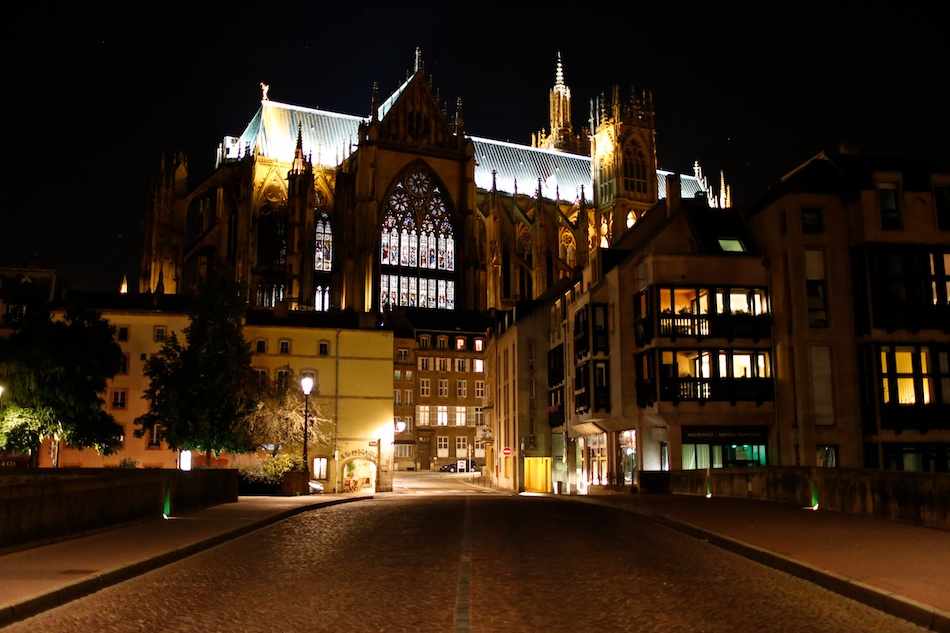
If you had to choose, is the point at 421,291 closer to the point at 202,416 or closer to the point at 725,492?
the point at 202,416

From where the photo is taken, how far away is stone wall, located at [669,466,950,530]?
16.1 meters

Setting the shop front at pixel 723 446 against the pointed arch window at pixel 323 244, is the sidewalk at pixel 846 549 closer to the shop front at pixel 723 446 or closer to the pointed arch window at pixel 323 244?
the shop front at pixel 723 446

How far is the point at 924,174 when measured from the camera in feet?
122

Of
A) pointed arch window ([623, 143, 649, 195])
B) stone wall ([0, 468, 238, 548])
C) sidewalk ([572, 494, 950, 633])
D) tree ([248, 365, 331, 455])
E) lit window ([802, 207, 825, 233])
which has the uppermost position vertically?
pointed arch window ([623, 143, 649, 195])

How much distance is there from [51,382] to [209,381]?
687 centimetres

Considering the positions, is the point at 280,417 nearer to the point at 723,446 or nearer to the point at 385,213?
the point at 723,446

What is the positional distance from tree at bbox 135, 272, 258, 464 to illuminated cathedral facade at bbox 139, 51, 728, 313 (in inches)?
998

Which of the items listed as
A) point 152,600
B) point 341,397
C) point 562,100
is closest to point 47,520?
point 152,600

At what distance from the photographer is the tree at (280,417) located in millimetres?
46812

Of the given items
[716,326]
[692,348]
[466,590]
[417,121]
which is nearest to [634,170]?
[417,121]

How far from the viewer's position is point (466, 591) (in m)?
10.3

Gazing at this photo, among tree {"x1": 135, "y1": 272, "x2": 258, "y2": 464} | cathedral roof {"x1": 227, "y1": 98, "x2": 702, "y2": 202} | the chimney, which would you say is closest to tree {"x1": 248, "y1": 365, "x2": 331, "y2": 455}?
tree {"x1": 135, "y1": 272, "x2": 258, "y2": 464}

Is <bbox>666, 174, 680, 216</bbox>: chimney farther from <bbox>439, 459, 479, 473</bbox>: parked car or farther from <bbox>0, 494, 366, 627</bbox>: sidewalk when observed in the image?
<bbox>439, 459, 479, 473</bbox>: parked car

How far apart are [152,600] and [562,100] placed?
461 feet
